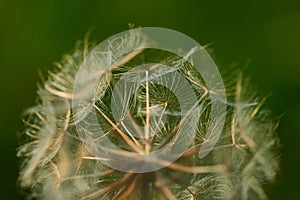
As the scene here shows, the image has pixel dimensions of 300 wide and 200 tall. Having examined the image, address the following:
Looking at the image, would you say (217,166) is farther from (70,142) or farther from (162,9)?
(162,9)

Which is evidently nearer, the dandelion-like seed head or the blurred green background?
the dandelion-like seed head

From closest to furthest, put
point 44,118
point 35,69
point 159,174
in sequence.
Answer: point 159,174
point 44,118
point 35,69

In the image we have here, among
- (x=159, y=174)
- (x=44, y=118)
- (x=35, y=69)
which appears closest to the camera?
(x=159, y=174)

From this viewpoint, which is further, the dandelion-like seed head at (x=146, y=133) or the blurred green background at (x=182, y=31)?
the blurred green background at (x=182, y=31)

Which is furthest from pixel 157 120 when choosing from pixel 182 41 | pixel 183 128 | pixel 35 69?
pixel 35 69

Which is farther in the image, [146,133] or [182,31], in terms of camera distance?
[182,31]

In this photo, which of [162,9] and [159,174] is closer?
[159,174]

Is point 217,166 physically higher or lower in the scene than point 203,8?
lower

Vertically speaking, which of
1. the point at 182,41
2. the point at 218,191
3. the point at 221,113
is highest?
the point at 182,41
